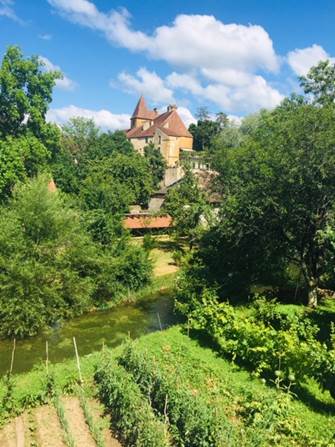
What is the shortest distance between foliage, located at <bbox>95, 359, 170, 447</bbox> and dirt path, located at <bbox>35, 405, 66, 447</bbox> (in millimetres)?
1355

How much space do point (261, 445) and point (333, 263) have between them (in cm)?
831

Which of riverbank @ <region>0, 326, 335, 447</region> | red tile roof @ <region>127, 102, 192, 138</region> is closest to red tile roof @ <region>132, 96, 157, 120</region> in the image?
red tile roof @ <region>127, 102, 192, 138</region>

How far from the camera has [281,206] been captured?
56.1ft

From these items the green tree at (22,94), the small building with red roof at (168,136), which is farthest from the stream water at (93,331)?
the small building with red roof at (168,136)

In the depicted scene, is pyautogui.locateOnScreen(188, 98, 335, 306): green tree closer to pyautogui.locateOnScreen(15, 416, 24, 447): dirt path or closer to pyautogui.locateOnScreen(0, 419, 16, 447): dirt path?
pyautogui.locateOnScreen(15, 416, 24, 447): dirt path

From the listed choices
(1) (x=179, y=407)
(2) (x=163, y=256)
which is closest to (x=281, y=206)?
(1) (x=179, y=407)

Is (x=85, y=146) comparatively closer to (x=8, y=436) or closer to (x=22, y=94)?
(x=22, y=94)

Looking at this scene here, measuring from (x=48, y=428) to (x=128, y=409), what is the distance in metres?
2.20

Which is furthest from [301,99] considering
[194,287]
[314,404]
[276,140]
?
[314,404]

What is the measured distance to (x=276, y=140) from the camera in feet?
58.3


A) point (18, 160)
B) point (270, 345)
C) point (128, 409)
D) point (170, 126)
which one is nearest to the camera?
point (128, 409)

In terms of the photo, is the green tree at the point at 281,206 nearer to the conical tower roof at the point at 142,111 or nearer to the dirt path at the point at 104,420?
the dirt path at the point at 104,420

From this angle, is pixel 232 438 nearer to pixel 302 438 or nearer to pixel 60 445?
pixel 302 438

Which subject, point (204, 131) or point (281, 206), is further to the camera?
point (204, 131)
